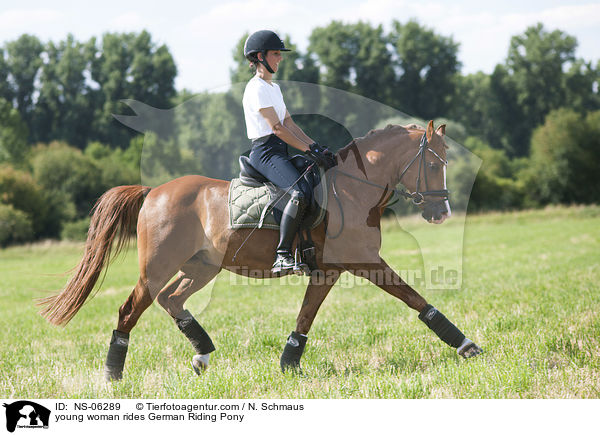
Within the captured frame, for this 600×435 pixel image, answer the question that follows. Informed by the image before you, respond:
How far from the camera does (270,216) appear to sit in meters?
4.89

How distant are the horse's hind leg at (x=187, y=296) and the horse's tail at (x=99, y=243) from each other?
0.73 metres

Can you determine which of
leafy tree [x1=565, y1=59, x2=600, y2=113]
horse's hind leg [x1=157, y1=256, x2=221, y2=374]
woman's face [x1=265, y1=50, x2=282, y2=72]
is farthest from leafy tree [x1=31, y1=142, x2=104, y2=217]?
leafy tree [x1=565, y1=59, x2=600, y2=113]

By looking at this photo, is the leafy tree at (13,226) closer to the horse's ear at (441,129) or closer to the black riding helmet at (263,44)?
the black riding helmet at (263,44)

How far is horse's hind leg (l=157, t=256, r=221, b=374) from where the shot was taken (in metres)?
5.36

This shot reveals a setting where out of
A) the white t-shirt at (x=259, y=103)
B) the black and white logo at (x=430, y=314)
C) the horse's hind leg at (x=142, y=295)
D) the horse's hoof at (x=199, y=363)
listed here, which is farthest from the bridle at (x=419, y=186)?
the horse's hoof at (x=199, y=363)

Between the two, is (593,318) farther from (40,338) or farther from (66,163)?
(66,163)

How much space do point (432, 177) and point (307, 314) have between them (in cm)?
178

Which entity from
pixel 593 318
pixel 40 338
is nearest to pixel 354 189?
pixel 593 318

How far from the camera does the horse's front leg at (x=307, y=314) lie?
5059mm

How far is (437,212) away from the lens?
4.84 meters

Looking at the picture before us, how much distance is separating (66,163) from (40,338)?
2642 cm

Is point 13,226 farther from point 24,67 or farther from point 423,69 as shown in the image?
point 423,69

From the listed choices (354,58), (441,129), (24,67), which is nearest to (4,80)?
(24,67)
